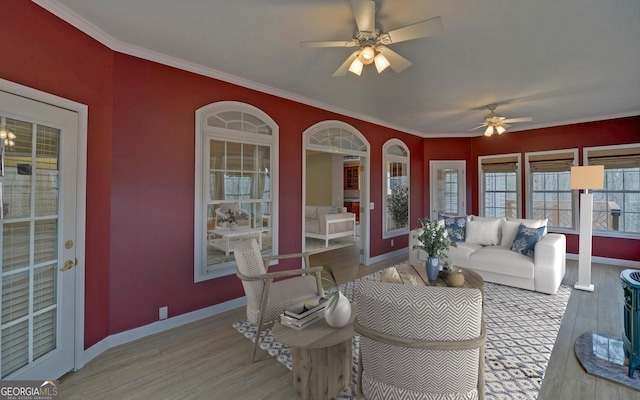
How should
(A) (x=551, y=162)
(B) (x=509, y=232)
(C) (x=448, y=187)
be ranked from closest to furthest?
1. (B) (x=509, y=232)
2. (A) (x=551, y=162)
3. (C) (x=448, y=187)

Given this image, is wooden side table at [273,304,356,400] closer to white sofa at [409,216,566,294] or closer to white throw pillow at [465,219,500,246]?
white sofa at [409,216,566,294]

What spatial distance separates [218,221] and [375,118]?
364 cm

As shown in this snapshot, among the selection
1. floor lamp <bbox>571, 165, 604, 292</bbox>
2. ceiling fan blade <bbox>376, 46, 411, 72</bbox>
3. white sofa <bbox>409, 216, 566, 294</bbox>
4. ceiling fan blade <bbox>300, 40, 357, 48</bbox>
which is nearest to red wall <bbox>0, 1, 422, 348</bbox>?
ceiling fan blade <bbox>300, 40, 357, 48</bbox>

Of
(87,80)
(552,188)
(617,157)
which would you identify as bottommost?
(552,188)

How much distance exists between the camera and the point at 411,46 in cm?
280

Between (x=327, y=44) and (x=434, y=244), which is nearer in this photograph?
(x=327, y=44)

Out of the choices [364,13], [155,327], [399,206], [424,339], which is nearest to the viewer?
[424,339]

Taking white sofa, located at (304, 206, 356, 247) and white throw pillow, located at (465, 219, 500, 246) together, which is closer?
white throw pillow, located at (465, 219, 500, 246)

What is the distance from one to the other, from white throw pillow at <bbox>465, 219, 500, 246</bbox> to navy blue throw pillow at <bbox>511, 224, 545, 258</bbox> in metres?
A: 0.44

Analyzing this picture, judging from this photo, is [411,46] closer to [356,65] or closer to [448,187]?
[356,65]

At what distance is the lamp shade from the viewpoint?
4.08 meters

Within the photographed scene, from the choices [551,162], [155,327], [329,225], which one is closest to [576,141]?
[551,162]

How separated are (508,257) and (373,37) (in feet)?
12.0

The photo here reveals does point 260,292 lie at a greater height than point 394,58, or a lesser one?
lesser
